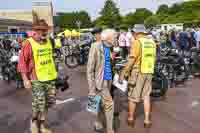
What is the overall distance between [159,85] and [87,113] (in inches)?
92.2

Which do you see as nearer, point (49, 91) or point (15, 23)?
point (49, 91)

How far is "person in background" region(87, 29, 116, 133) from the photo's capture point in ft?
20.3

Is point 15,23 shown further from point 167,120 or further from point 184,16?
point 167,120

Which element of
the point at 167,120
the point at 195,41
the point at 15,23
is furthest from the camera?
the point at 15,23

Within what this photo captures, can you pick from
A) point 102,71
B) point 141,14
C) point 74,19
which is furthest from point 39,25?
point 141,14

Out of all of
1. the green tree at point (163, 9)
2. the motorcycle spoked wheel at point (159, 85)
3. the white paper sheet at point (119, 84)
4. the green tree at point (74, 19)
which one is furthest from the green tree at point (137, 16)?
the white paper sheet at point (119, 84)

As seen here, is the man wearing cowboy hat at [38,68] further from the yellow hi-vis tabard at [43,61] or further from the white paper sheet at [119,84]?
the white paper sheet at [119,84]

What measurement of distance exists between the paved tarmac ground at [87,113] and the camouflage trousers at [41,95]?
884 millimetres

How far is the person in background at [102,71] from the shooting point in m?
6.20

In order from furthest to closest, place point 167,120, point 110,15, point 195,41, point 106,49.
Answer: point 110,15 → point 195,41 → point 167,120 → point 106,49

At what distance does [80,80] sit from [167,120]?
23.3 ft

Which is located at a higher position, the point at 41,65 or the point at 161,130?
the point at 41,65

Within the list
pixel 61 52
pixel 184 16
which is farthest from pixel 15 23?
pixel 184 16

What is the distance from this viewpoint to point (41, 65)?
6.36 metres
